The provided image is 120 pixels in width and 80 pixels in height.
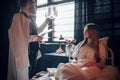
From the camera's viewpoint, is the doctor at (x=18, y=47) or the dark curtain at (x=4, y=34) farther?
the dark curtain at (x=4, y=34)

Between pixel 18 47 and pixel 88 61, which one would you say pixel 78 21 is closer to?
pixel 88 61

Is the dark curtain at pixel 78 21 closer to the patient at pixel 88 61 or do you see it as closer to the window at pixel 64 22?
the window at pixel 64 22

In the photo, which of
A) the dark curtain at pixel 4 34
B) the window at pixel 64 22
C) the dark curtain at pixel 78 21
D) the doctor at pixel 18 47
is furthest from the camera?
the window at pixel 64 22

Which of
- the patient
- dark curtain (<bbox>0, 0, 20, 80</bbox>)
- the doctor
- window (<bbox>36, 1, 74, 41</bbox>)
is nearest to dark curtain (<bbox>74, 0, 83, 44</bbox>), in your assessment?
window (<bbox>36, 1, 74, 41</bbox>)

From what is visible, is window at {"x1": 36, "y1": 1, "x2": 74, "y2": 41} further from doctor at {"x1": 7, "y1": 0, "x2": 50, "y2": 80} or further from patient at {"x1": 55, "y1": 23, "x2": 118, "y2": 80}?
doctor at {"x1": 7, "y1": 0, "x2": 50, "y2": 80}

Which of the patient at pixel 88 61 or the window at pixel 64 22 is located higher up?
the window at pixel 64 22

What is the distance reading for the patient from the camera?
2.09 meters

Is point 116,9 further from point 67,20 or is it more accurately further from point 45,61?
point 45,61

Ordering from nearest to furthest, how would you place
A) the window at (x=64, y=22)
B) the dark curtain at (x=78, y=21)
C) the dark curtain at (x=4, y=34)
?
the dark curtain at (x=4, y=34) < the dark curtain at (x=78, y=21) < the window at (x=64, y=22)

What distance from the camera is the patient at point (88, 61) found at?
2095 millimetres

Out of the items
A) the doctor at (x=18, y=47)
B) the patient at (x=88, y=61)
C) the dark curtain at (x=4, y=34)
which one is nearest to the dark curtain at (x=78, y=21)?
the patient at (x=88, y=61)

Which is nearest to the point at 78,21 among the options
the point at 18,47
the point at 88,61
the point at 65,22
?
the point at 65,22

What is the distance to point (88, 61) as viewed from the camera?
7.94 ft

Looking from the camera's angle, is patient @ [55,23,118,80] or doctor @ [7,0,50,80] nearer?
patient @ [55,23,118,80]
